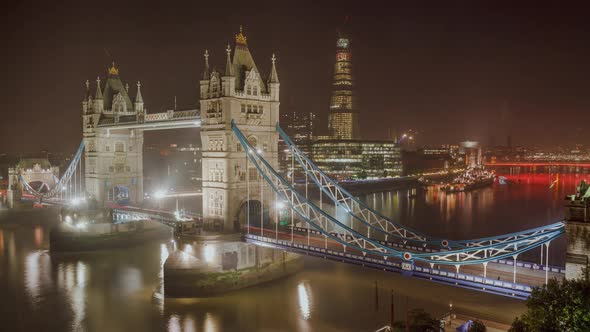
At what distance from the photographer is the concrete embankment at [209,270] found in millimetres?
29750

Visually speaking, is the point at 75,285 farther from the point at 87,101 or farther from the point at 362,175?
the point at 362,175

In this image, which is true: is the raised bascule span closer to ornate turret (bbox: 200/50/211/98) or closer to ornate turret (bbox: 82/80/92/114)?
ornate turret (bbox: 200/50/211/98)

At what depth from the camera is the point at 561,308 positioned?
1548 cm

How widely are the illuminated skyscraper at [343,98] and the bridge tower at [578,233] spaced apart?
160 meters

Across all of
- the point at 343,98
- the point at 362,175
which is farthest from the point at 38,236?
the point at 343,98

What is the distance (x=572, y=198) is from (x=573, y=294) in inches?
146

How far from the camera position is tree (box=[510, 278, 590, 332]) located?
49.3 ft

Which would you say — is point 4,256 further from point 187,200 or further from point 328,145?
point 328,145

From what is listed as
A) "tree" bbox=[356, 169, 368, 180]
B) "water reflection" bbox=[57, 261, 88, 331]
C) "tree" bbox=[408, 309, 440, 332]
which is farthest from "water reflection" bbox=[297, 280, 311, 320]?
"tree" bbox=[356, 169, 368, 180]

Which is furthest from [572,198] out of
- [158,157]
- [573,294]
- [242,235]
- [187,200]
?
[158,157]

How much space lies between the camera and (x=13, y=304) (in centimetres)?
3044

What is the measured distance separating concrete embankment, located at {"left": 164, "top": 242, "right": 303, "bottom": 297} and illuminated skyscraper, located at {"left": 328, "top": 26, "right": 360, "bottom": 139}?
484ft

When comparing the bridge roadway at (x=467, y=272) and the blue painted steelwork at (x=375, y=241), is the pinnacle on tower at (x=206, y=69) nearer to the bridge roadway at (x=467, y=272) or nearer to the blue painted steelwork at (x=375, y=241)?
the blue painted steelwork at (x=375, y=241)

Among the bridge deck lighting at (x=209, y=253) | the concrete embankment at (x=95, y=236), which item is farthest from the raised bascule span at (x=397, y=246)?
the concrete embankment at (x=95, y=236)
